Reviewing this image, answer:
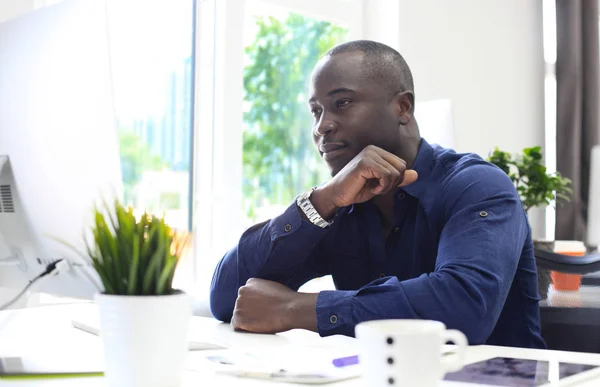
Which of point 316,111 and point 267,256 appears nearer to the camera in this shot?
point 267,256

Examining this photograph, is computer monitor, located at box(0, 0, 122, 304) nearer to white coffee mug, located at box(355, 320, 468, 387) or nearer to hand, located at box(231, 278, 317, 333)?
hand, located at box(231, 278, 317, 333)

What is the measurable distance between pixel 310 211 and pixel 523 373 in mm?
723

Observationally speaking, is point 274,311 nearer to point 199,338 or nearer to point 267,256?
point 199,338

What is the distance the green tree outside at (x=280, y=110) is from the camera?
10.9 feet

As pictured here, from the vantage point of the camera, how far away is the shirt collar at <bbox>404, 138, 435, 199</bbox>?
1.61 meters

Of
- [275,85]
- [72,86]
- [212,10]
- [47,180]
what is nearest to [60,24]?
[72,86]

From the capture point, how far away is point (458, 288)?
4.24 feet

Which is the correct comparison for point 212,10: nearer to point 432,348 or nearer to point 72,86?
point 72,86

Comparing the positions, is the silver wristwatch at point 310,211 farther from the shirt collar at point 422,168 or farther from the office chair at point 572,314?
the office chair at point 572,314

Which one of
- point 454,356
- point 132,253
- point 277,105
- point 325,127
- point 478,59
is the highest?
point 478,59

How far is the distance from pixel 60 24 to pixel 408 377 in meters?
0.75

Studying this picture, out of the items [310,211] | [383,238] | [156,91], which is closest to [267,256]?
[310,211]

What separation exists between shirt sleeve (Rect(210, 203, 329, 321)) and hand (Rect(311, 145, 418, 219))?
0.20ft

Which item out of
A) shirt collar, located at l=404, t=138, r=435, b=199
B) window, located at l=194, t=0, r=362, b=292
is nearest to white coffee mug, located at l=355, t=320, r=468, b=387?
shirt collar, located at l=404, t=138, r=435, b=199
